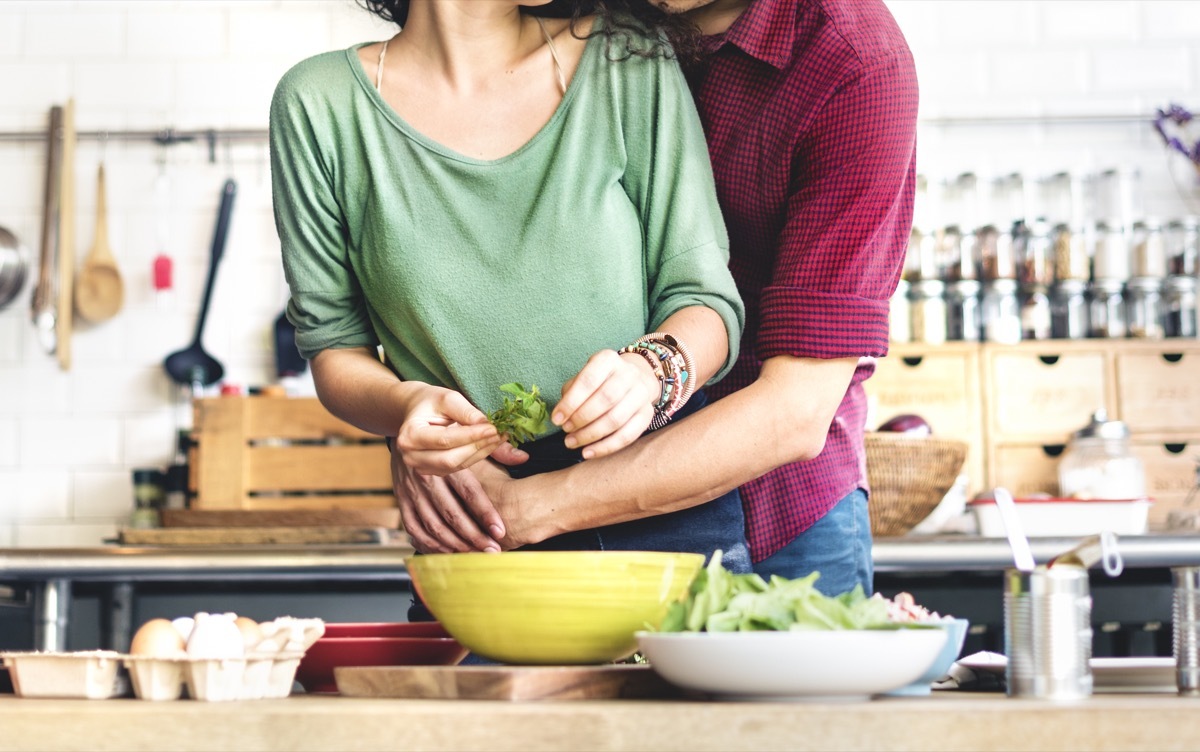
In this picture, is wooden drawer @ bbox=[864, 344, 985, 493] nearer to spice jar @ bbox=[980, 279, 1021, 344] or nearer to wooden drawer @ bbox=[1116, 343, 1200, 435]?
spice jar @ bbox=[980, 279, 1021, 344]

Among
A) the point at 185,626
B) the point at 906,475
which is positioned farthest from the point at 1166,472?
the point at 185,626

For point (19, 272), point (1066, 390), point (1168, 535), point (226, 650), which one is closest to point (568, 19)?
point (226, 650)

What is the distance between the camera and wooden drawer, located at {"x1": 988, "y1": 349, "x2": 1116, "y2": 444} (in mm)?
3359

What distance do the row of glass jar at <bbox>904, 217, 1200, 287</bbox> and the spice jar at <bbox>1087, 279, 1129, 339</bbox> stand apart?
1.0 inches

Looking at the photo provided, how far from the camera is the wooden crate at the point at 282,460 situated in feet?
10.3

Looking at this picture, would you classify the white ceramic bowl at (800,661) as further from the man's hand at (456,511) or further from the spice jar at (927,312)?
the spice jar at (927,312)

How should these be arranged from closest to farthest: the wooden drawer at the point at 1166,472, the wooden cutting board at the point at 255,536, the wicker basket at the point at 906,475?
the wicker basket at the point at 906,475 < the wooden cutting board at the point at 255,536 < the wooden drawer at the point at 1166,472

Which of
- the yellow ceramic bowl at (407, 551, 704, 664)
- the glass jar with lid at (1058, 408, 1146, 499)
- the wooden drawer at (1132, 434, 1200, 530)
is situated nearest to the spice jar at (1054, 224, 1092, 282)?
the wooden drawer at (1132, 434, 1200, 530)

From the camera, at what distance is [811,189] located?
4.32ft

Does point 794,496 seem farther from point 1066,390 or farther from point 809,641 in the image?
point 1066,390

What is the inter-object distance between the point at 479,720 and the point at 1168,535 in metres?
1.92

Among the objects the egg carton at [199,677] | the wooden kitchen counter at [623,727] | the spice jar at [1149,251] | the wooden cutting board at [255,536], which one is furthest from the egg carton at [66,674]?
the spice jar at [1149,251]

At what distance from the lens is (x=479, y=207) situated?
1.26 m

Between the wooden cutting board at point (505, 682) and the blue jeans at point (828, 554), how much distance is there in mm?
461
